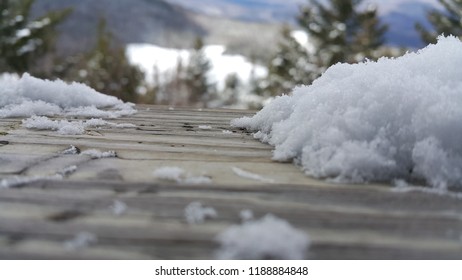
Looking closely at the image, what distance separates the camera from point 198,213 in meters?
0.70

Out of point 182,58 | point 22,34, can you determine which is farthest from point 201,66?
point 22,34

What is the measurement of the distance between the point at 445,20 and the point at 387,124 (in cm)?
1418

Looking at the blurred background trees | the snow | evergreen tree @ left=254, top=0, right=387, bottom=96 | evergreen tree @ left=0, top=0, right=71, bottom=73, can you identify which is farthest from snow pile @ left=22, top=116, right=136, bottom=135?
the snow

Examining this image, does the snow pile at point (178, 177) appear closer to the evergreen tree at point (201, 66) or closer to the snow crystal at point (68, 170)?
the snow crystal at point (68, 170)

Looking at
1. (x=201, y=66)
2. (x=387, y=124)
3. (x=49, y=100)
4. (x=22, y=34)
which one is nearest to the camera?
(x=387, y=124)

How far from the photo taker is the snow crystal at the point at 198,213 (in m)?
0.68

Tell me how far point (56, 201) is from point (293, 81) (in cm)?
1615

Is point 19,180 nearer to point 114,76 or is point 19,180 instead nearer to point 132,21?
point 114,76

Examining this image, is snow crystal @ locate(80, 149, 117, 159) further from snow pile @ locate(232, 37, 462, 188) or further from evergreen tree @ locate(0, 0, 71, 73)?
evergreen tree @ locate(0, 0, 71, 73)

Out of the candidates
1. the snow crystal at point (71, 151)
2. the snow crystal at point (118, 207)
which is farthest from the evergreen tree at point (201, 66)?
the snow crystal at point (118, 207)

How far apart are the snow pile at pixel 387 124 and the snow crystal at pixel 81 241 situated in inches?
19.2

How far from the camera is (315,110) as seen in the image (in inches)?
44.1

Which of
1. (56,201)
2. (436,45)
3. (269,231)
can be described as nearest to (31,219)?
(56,201)

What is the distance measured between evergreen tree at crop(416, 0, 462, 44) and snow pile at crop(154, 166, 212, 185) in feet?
45.2
